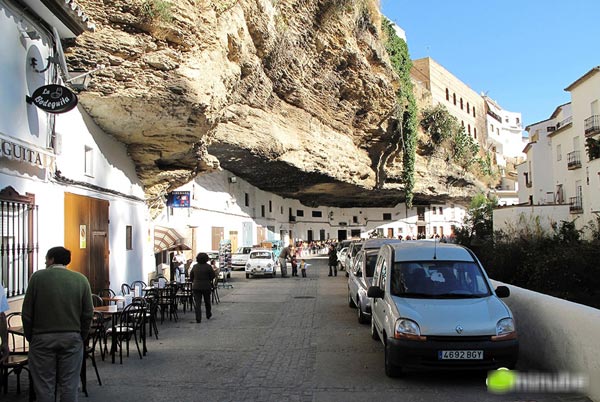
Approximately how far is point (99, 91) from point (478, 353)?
852 centimetres

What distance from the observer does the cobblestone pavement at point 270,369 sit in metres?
6.05

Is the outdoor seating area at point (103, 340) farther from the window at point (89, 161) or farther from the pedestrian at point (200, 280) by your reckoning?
the window at point (89, 161)

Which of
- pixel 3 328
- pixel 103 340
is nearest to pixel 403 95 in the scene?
pixel 103 340

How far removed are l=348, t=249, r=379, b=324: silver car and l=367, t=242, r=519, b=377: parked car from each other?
2.88 m

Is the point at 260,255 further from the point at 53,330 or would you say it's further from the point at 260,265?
the point at 53,330

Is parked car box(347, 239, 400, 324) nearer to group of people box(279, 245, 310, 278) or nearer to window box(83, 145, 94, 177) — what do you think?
window box(83, 145, 94, 177)

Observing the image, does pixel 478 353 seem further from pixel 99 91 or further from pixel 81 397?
pixel 99 91

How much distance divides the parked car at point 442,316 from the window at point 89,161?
706 cm

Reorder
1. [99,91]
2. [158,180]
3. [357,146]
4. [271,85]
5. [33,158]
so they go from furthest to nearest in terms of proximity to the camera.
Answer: [357,146], [271,85], [158,180], [99,91], [33,158]

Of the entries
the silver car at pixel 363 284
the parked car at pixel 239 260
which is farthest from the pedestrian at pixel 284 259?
the silver car at pixel 363 284

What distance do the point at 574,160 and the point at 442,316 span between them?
31918 millimetres

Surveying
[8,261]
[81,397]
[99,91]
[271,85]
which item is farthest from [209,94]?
[271,85]

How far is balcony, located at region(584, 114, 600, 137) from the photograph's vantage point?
28.9 metres

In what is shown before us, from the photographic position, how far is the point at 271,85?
1005 inches
